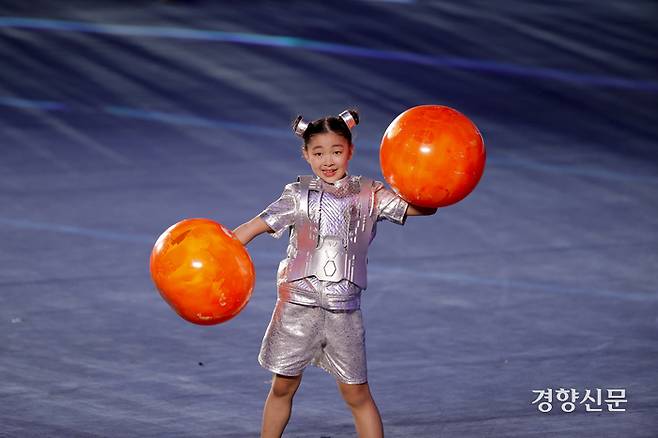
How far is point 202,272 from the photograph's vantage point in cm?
468

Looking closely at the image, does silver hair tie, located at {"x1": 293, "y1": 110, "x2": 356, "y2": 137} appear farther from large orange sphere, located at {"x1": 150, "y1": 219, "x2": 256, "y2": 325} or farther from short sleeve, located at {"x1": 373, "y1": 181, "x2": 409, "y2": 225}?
large orange sphere, located at {"x1": 150, "y1": 219, "x2": 256, "y2": 325}

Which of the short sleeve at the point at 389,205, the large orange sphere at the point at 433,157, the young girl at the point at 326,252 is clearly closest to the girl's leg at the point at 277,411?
the young girl at the point at 326,252

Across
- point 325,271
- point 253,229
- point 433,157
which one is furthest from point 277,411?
point 433,157

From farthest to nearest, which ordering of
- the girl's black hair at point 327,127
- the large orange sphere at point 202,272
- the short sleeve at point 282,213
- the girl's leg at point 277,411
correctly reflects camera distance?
the girl's leg at point 277,411 < the short sleeve at point 282,213 < the girl's black hair at point 327,127 < the large orange sphere at point 202,272

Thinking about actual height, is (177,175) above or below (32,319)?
above

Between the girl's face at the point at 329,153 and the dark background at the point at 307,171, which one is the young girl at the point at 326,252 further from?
the dark background at the point at 307,171

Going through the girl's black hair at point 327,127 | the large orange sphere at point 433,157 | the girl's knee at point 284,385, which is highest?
the girl's black hair at point 327,127

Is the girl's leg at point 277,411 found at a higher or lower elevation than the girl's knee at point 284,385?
lower

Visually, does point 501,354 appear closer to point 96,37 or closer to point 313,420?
point 313,420

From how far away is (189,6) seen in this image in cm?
1620

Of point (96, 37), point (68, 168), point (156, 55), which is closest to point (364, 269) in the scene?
point (68, 168)

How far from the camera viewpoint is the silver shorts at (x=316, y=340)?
4980mm

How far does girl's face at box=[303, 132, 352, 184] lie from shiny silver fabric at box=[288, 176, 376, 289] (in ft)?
0.21

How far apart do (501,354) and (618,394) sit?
2.38ft
